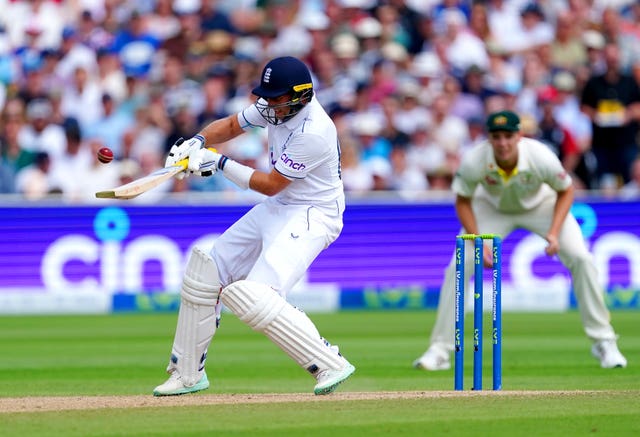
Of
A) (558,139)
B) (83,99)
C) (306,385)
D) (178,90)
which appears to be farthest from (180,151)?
(83,99)

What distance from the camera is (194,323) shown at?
7.39 m

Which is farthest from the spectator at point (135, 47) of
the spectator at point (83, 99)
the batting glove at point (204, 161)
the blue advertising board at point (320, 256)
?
the batting glove at point (204, 161)

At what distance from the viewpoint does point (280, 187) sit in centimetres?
724

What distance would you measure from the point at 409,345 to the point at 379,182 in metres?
A: 4.44

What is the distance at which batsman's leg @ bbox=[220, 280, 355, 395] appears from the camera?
23.2 ft

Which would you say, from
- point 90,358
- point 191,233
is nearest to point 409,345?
point 90,358

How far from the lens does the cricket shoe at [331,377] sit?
723cm

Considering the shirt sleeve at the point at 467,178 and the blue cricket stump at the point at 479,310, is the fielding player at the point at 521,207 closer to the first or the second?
the shirt sleeve at the point at 467,178

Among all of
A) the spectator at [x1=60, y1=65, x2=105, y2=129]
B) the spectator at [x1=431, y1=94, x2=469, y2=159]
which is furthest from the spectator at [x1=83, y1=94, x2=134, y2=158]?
the spectator at [x1=431, y1=94, x2=469, y2=159]

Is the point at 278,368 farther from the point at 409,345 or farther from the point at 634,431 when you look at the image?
the point at 634,431

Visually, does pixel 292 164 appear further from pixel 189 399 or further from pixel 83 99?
pixel 83 99

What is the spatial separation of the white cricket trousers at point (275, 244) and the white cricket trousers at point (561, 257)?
7.37 feet

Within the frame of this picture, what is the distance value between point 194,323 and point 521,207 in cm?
348

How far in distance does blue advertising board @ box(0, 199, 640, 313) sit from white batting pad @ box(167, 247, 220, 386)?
23.6 feet
